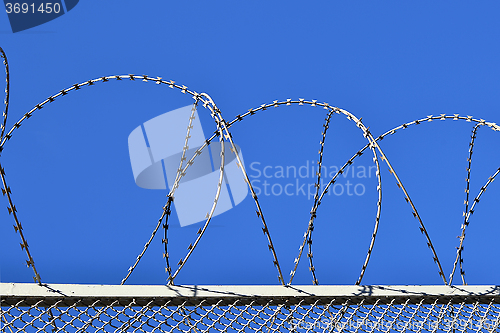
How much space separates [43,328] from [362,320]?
280 centimetres

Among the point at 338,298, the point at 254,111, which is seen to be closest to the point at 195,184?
the point at 254,111

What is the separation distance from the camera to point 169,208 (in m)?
4.81

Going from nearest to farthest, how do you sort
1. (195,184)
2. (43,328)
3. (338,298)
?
1. (43,328)
2. (338,298)
3. (195,184)

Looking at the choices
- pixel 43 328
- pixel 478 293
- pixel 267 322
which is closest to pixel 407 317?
pixel 478 293

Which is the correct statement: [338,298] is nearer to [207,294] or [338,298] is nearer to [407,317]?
[407,317]

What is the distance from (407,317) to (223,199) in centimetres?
1022

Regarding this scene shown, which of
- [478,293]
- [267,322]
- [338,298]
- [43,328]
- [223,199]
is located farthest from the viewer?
[223,199]

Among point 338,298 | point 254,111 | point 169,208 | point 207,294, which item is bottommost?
point 338,298

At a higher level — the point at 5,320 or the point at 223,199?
the point at 5,320

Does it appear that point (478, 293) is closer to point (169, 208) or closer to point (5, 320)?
point (169, 208)

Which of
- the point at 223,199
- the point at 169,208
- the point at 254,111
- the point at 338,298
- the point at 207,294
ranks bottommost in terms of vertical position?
the point at 223,199

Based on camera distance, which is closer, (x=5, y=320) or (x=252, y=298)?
(x=5, y=320)

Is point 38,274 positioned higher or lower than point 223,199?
higher

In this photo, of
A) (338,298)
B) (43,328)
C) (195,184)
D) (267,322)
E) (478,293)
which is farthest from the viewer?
(195,184)
